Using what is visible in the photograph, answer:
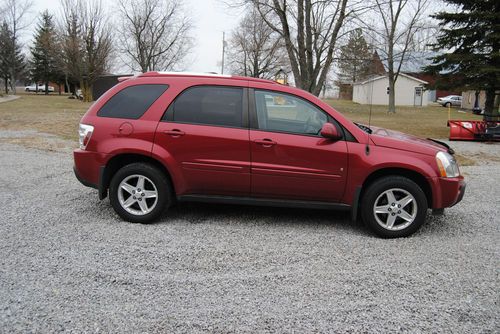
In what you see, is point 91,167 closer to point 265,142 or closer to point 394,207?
point 265,142

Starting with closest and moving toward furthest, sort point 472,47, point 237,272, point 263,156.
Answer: point 237,272 < point 263,156 < point 472,47

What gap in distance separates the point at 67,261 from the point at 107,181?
4.59 feet

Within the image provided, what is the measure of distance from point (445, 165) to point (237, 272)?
8.89 feet

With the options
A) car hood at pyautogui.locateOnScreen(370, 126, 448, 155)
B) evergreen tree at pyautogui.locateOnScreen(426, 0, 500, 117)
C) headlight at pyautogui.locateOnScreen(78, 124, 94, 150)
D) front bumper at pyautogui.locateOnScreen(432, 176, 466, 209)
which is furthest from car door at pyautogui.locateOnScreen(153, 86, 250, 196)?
evergreen tree at pyautogui.locateOnScreen(426, 0, 500, 117)

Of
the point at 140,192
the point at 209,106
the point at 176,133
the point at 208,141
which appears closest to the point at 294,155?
the point at 208,141

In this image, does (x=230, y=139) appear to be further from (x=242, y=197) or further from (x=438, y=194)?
(x=438, y=194)

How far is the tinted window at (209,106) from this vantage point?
16.3 ft

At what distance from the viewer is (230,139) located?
191 inches

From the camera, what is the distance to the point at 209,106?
16.5ft

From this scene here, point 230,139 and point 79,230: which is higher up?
point 230,139

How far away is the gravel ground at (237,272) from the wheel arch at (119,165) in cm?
45

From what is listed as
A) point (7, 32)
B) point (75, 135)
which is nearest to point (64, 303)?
point (75, 135)

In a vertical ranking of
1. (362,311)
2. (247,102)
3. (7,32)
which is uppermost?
(7,32)

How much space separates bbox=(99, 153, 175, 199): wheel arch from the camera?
5012 millimetres
